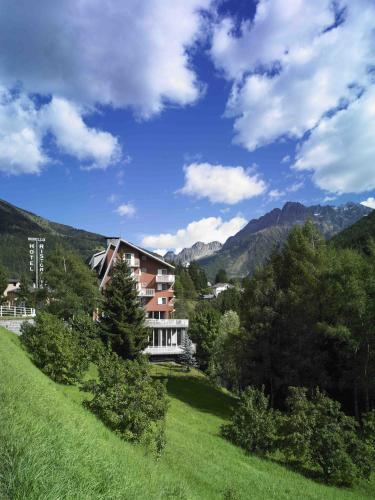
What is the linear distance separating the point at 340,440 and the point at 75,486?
17.4m

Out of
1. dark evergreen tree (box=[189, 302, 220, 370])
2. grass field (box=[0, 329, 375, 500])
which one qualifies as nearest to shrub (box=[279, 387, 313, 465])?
grass field (box=[0, 329, 375, 500])

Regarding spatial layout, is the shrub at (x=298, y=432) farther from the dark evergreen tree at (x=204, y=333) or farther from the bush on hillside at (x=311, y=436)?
the dark evergreen tree at (x=204, y=333)

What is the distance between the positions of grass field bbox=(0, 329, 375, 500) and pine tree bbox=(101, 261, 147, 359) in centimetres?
1498

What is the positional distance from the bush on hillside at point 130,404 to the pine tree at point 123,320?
1987 centimetres

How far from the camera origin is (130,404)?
1432 cm

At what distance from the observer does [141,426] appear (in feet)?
44.5

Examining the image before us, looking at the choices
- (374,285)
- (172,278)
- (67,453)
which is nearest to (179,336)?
(172,278)

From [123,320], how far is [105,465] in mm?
31488

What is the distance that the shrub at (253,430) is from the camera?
67.6 feet

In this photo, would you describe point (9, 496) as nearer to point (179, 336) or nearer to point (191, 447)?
point (191, 447)

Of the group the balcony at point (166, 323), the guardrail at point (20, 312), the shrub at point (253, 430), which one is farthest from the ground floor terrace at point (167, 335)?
the shrub at point (253, 430)

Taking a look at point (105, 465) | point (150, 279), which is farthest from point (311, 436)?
point (150, 279)

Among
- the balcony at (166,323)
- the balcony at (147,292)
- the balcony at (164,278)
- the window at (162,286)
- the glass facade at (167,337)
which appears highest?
the balcony at (164,278)

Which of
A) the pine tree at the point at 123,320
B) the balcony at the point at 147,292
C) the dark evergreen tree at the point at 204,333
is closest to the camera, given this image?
the pine tree at the point at 123,320
